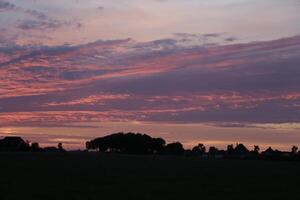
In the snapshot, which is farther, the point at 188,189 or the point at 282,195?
the point at 188,189

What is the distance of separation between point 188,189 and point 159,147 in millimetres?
155443

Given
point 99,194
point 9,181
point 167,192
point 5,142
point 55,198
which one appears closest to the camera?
point 55,198

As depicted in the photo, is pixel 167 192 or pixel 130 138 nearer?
pixel 167 192

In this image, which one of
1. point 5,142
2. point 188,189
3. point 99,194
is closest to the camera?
point 99,194

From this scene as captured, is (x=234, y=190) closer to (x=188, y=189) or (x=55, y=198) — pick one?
(x=188, y=189)

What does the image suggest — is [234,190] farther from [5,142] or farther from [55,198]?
[5,142]

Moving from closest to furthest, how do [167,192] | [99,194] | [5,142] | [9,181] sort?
[99,194], [167,192], [9,181], [5,142]

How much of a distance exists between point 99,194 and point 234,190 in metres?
8.32

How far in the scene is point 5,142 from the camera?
18562 cm

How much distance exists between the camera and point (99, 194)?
91.6ft

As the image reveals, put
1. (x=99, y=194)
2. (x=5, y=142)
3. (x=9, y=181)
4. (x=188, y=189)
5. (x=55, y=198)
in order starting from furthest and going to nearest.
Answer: (x=5, y=142)
(x=9, y=181)
(x=188, y=189)
(x=99, y=194)
(x=55, y=198)

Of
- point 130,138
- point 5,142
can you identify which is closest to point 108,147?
point 130,138

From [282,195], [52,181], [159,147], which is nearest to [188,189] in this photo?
[282,195]

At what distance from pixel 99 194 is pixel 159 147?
160 m
